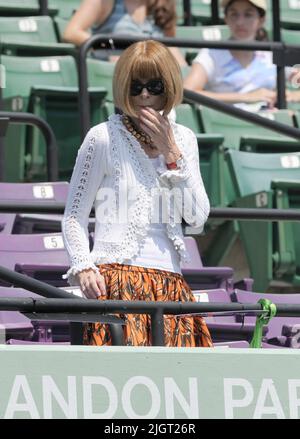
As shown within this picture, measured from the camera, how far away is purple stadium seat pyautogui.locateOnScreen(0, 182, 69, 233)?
659 centimetres

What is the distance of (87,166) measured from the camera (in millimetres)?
4715

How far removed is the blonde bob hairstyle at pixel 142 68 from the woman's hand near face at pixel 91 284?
0.57 m

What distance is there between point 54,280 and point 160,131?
4.69ft

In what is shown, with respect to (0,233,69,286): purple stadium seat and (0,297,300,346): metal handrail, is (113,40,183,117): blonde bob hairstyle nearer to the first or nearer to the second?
(0,297,300,346): metal handrail

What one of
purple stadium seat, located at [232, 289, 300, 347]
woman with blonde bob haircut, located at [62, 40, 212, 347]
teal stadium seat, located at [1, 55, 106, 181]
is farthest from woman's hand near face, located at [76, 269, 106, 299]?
teal stadium seat, located at [1, 55, 106, 181]

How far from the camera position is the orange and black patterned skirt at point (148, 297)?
454cm

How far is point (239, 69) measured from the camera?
29.4 feet

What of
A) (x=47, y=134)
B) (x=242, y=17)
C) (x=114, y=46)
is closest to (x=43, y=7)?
(x=242, y=17)

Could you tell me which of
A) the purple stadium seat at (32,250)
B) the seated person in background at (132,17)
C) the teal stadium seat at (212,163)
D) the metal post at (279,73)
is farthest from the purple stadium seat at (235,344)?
the seated person in background at (132,17)

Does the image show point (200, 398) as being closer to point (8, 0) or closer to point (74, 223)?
point (74, 223)

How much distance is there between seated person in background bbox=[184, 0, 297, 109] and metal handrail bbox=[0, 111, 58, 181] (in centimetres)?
188

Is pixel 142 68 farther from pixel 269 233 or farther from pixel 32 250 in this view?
pixel 269 233

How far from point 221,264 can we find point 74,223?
2.91 m

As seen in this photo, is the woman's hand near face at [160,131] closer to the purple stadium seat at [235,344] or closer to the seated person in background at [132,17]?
→ the purple stadium seat at [235,344]
